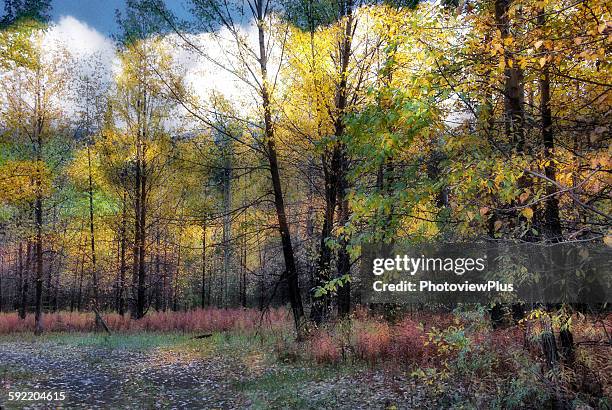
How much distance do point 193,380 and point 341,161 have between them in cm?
604

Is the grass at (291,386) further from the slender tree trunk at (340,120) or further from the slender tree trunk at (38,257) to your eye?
the slender tree trunk at (38,257)

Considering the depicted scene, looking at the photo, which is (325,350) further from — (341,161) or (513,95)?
(513,95)

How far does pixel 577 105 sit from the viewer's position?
222 inches

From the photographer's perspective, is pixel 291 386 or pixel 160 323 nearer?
pixel 291 386

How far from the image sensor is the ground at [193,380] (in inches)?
285

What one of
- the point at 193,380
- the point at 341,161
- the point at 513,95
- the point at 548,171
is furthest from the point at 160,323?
the point at 548,171

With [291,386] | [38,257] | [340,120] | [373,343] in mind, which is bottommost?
[291,386]

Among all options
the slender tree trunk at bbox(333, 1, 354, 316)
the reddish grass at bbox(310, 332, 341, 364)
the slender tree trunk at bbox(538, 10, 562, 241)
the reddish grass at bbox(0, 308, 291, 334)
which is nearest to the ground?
the reddish grass at bbox(310, 332, 341, 364)

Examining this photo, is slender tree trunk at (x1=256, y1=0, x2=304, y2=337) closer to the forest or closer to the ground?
the forest

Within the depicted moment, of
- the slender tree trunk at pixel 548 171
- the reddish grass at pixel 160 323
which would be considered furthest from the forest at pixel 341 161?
the reddish grass at pixel 160 323

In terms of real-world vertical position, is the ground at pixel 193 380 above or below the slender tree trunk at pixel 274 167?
below

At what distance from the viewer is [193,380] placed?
9.21 meters

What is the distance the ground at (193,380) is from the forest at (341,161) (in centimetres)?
9

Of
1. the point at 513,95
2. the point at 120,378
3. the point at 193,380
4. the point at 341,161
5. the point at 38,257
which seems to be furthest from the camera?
the point at 38,257
